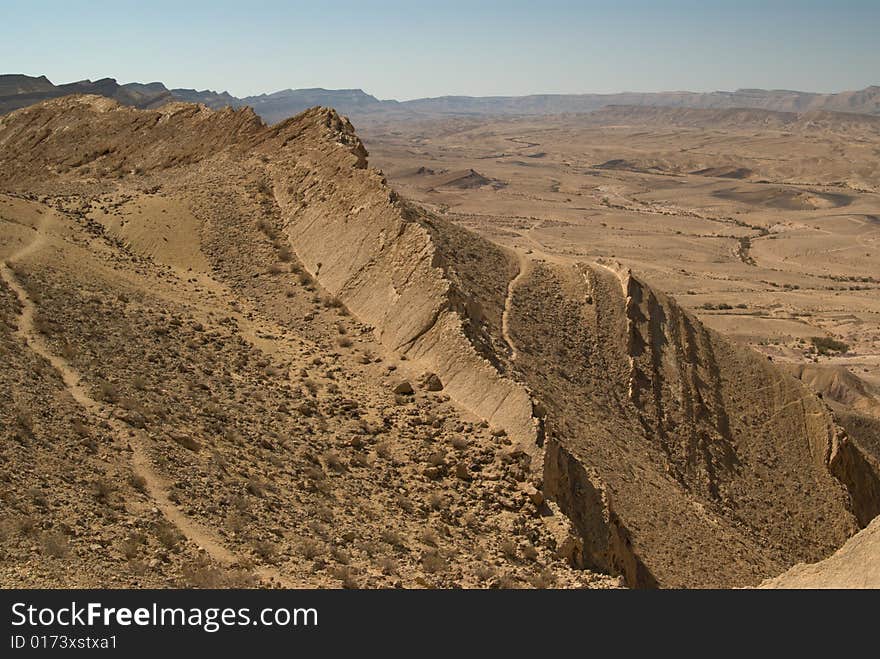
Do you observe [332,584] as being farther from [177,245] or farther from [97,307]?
[177,245]

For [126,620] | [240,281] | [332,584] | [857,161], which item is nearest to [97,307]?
[240,281]

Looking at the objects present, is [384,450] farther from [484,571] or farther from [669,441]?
[669,441]

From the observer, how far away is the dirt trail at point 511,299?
→ 1639 centimetres

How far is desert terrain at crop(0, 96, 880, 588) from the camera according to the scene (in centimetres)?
895

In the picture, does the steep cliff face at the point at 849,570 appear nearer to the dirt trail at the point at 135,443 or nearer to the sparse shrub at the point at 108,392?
the dirt trail at the point at 135,443

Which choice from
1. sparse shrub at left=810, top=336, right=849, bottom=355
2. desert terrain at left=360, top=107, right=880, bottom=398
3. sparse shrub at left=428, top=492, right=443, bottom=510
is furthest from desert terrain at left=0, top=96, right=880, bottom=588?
sparse shrub at left=810, top=336, right=849, bottom=355

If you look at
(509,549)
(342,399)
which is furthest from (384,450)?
(509,549)

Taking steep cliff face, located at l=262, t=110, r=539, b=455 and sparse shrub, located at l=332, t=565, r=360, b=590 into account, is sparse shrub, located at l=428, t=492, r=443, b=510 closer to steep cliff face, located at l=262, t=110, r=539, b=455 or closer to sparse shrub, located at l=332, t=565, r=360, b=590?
steep cliff face, located at l=262, t=110, r=539, b=455

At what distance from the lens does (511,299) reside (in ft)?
60.2

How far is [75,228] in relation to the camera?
1933 cm

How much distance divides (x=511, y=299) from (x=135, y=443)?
10268 mm

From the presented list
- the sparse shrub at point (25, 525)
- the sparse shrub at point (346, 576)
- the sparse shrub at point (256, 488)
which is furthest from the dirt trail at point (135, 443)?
the sparse shrub at point (25, 525)

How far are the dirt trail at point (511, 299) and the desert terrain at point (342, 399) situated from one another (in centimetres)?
11

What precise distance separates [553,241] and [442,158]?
8266cm
